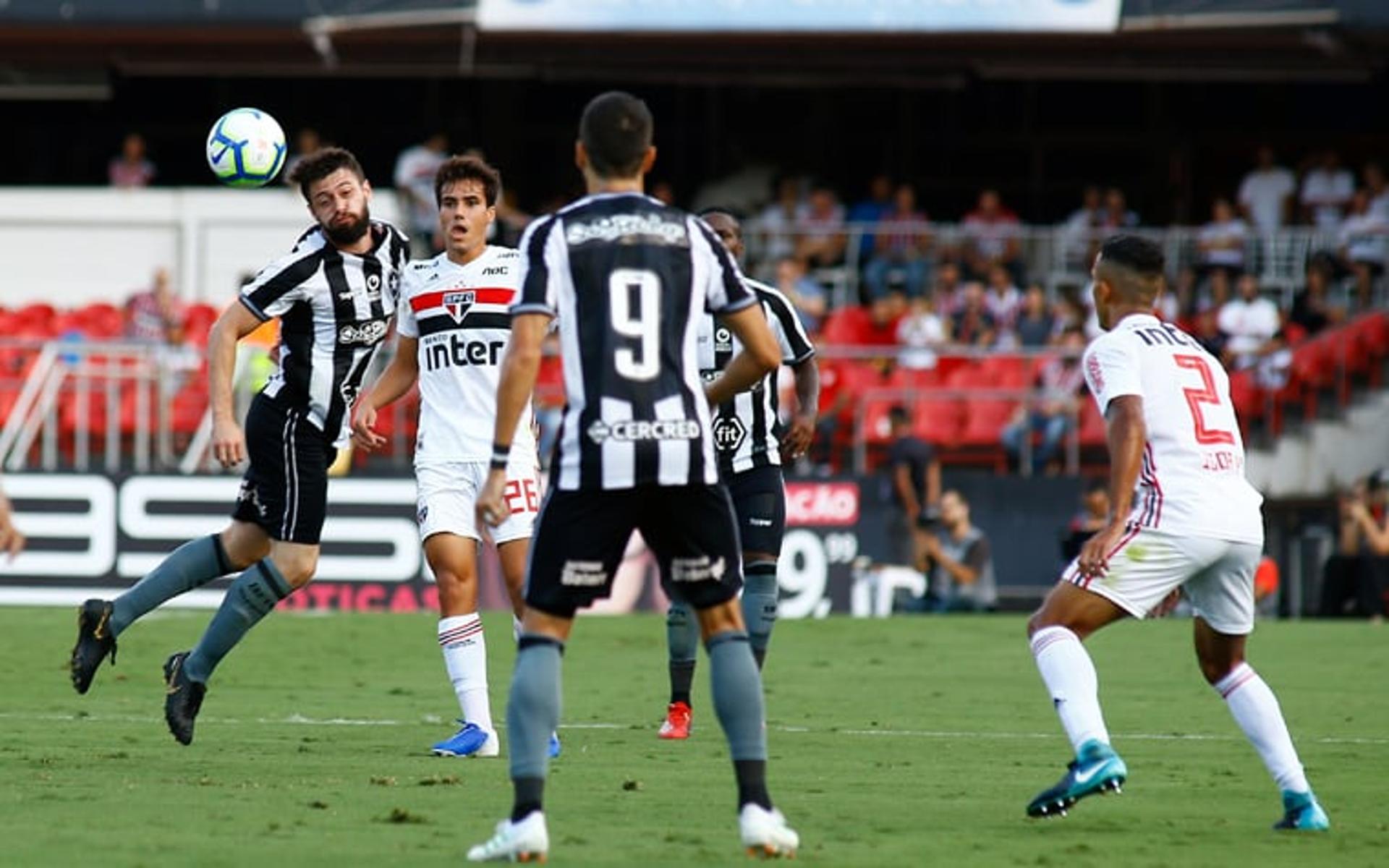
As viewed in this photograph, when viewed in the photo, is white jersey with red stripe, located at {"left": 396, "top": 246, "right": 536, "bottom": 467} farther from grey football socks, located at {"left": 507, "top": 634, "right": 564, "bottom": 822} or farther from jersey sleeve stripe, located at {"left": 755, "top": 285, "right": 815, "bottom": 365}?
grey football socks, located at {"left": 507, "top": 634, "right": 564, "bottom": 822}

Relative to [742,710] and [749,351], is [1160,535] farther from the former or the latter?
[742,710]

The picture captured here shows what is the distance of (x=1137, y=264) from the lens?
8234 mm

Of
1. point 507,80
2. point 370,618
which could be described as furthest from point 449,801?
point 507,80

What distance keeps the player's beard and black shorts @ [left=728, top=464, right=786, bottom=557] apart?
2195mm

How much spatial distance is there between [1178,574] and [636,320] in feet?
7.33

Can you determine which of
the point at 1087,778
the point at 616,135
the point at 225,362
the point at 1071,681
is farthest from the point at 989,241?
the point at 616,135

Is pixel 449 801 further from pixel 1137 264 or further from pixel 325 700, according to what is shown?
pixel 325 700

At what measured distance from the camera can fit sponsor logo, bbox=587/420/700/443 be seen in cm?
697

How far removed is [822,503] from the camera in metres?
21.9

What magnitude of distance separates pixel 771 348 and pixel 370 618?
11.7 m

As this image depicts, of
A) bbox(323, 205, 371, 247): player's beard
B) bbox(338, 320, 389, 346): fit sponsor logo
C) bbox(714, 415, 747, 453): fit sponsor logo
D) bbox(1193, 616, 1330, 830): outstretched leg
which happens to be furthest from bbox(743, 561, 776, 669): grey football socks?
bbox(1193, 616, 1330, 830): outstretched leg

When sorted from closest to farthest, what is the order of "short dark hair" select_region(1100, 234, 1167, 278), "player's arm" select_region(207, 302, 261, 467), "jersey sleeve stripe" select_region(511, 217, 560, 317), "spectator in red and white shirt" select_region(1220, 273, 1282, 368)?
"jersey sleeve stripe" select_region(511, 217, 560, 317), "short dark hair" select_region(1100, 234, 1167, 278), "player's arm" select_region(207, 302, 261, 467), "spectator in red and white shirt" select_region(1220, 273, 1282, 368)

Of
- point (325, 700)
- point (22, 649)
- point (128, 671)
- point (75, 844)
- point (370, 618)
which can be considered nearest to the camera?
point (75, 844)

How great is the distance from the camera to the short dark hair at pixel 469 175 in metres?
9.86
